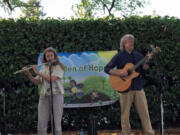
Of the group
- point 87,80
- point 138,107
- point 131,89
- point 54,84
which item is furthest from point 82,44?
point 138,107

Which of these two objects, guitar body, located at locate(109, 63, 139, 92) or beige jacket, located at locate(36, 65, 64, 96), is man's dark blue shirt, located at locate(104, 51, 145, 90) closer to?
guitar body, located at locate(109, 63, 139, 92)

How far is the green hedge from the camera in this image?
618 centimetres

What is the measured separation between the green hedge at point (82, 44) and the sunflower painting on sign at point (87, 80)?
0.18m

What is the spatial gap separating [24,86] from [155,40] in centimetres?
358

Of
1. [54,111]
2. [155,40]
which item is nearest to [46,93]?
[54,111]

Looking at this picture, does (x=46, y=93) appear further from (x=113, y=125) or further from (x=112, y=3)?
(x=112, y=3)

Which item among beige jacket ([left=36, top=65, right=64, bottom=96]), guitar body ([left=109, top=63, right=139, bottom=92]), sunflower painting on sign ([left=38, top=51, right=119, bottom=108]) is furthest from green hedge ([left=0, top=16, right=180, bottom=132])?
guitar body ([left=109, top=63, right=139, bottom=92])

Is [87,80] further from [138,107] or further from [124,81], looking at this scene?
[138,107]

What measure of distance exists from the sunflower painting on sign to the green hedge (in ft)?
0.58

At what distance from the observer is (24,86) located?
617 centimetres

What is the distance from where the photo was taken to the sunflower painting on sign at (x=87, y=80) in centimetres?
617

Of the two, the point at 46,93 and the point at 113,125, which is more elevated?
the point at 46,93

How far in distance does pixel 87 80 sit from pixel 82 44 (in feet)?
3.10

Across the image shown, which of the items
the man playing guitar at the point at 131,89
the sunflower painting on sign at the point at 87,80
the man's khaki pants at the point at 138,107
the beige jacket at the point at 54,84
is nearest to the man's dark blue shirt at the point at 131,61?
the man playing guitar at the point at 131,89
